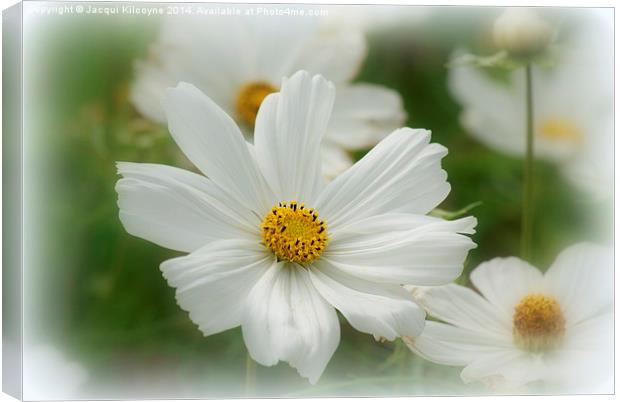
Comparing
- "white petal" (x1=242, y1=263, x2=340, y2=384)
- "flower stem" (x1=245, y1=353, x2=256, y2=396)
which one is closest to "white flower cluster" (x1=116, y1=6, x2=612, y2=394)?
"white petal" (x1=242, y1=263, x2=340, y2=384)

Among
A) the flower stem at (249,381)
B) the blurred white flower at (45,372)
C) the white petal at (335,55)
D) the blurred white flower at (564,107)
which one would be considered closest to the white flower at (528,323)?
the blurred white flower at (564,107)

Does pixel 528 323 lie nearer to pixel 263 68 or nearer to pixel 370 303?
pixel 370 303

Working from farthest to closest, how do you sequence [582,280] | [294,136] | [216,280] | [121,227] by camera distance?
[582,280] → [121,227] → [294,136] → [216,280]

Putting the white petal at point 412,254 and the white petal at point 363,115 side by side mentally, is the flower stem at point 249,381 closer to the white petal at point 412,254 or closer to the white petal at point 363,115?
the white petal at point 412,254

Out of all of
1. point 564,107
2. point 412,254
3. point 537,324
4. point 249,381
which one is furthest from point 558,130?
point 249,381

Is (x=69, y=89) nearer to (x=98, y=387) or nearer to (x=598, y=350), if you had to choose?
(x=98, y=387)

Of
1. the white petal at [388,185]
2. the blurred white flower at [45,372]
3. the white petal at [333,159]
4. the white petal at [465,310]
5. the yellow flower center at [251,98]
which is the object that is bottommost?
the blurred white flower at [45,372]

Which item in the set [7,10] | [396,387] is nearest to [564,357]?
[396,387]
